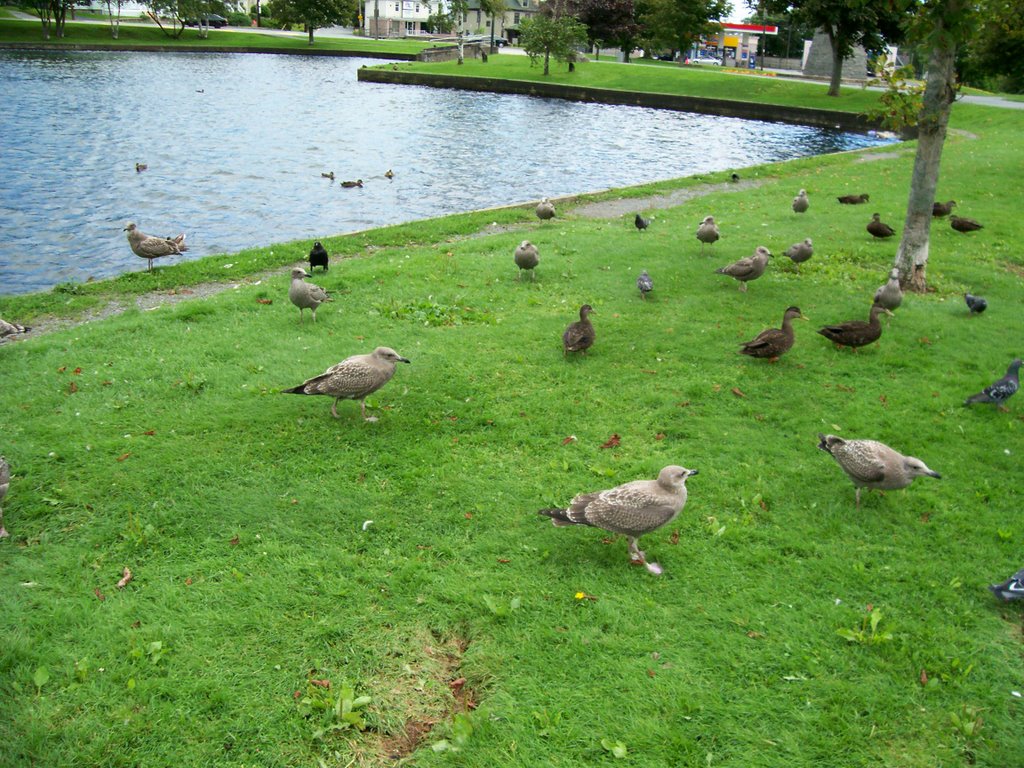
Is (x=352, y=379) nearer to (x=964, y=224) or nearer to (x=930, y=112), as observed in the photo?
(x=930, y=112)

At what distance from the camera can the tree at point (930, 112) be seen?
11297 mm

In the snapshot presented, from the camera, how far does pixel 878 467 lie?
755cm

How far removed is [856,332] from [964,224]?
9634 mm

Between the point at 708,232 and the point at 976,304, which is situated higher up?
the point at 708,232

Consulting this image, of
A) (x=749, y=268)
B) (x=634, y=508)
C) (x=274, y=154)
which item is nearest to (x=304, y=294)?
(x=634, y=508)

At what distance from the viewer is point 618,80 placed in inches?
2515

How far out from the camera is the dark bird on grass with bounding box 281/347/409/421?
9.12 m

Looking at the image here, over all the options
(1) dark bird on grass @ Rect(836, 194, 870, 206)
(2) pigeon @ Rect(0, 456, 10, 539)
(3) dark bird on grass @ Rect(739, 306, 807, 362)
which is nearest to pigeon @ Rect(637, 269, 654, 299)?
(3) dark bird on grass @ Rect(739, 306, 807, 362)

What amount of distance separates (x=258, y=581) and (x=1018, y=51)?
6620 centimetres

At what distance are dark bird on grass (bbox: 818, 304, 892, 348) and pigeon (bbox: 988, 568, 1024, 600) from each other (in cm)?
529

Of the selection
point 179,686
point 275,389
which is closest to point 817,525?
point 179,686

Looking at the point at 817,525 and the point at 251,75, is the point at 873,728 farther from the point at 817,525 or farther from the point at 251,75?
the point at 251,75

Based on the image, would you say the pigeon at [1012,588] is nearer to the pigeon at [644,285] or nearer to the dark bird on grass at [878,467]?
the dark bird on grass at [878,467]

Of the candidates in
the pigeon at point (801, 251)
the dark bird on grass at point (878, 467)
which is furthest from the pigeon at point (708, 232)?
the dark bird on grass at point (878, 467)
